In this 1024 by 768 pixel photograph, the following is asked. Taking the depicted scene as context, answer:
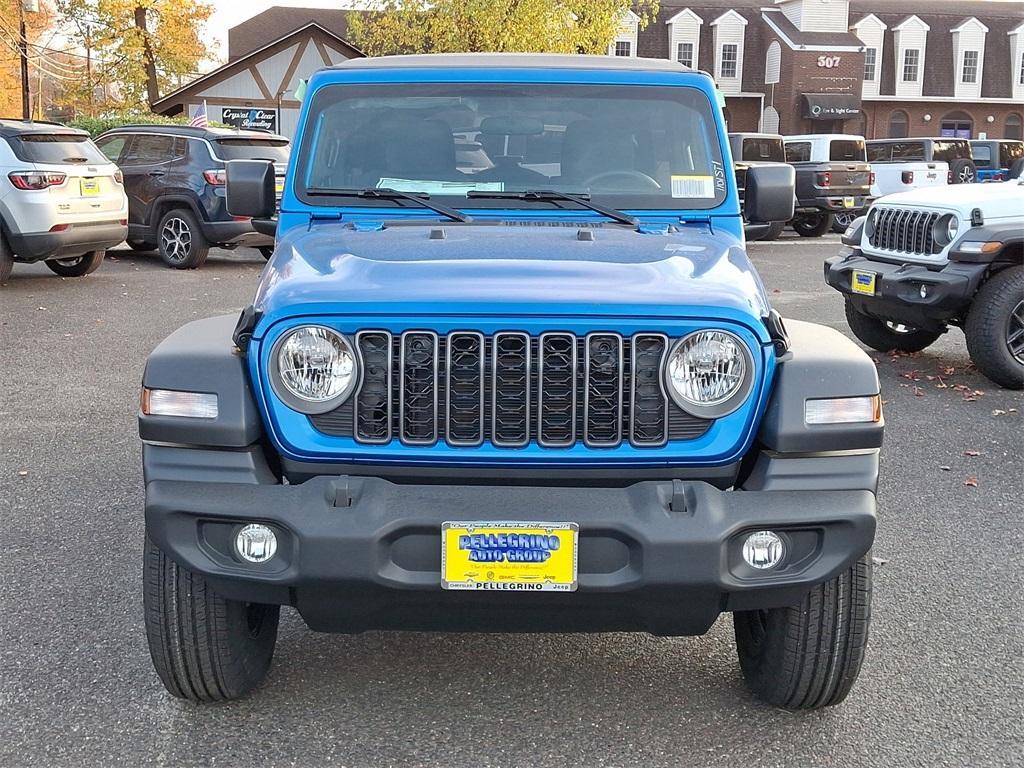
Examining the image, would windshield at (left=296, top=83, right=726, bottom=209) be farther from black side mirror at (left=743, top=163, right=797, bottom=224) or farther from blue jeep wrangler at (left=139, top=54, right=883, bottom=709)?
blue jeep wrangler at (left=139, top=54, right=883, bottom=709)

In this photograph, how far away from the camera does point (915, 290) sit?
8617 mm

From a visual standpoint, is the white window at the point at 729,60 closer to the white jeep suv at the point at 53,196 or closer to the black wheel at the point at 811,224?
the black wheel at the point at 811,224

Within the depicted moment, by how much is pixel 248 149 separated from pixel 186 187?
0.95 metres

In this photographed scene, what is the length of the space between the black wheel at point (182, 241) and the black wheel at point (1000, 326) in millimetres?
10030

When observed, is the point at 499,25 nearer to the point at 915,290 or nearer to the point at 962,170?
the point at 962,170

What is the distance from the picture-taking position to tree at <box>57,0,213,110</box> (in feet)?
120

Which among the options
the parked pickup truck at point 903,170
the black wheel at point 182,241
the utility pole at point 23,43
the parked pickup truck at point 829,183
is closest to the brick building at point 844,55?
the utility pole at point 23,43

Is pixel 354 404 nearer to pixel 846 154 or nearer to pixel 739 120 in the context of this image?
pixel 846 154

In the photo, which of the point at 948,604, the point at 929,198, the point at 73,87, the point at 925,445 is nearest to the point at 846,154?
the point at 929,198

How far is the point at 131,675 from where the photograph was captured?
3.74 metres

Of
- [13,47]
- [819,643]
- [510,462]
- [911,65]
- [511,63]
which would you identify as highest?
[911,65]

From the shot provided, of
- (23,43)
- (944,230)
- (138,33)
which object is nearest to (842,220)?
(944,230)

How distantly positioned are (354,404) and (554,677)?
4.07 ft

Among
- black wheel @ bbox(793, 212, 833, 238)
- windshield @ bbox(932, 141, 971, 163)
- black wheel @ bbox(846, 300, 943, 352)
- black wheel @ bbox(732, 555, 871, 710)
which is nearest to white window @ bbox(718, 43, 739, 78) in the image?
windshield @ bbox(932, 141, 971, 163)
